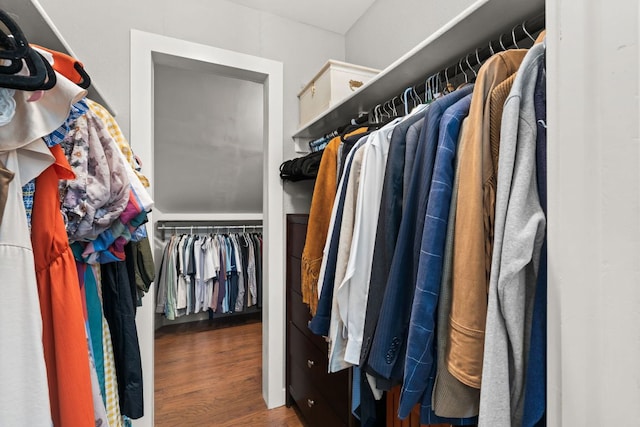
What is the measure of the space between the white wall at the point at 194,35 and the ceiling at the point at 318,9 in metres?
0.04

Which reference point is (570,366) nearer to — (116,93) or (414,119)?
(414,119)

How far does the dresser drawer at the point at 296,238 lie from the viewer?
156cm

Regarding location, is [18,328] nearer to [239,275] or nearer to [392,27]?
[392,27]

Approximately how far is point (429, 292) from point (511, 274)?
0.15 metres

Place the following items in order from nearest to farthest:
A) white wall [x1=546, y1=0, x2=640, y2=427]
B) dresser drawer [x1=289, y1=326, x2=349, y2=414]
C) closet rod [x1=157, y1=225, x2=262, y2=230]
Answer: white wall [x1=546, y1=0, x2=640, y2=427] → dresser drawer [x1=289, y1=326, x2=349, y2=414] → closet rod [x1=157, y1=225, x2=262, y2=230]

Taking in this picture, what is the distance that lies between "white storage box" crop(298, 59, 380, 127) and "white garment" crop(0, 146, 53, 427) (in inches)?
49.2

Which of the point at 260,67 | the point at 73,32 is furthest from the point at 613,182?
the point at 73,32

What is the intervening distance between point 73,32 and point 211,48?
636 mm

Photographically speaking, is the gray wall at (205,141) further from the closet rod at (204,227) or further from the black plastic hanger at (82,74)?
the black plastic hanger at (82,74)

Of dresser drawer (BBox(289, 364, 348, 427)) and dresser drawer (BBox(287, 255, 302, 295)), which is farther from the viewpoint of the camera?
dresser drawer (BBox(287, 255, 302, 295))

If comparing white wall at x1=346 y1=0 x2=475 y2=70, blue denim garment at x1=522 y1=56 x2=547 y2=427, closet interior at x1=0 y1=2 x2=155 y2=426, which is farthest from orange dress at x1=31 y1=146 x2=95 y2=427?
white wall at x1=346 y1=0 x2=475 y2=70

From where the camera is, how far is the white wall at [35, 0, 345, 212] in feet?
4.75

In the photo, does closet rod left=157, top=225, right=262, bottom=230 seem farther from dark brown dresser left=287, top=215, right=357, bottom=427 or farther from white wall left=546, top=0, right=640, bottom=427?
white wall left=546, top=0, right=640, bottom=427

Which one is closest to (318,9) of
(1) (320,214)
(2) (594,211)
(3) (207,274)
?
(1) (320,214)
